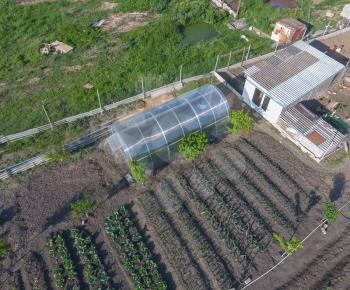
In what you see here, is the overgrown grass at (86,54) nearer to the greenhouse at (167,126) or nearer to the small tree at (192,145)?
the greenhouse at (167,126)

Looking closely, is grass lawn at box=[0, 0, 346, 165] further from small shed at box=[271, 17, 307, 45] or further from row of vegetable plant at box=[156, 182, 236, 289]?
row of vegetable plant at box=[156, 182, 236, 289]

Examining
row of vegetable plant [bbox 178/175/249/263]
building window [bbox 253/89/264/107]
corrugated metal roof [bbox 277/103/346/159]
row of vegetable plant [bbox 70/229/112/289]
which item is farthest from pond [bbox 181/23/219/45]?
row of vegetable plant [bbox 70/229/112/289]

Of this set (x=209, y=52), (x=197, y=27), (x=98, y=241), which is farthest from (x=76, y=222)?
(x=197, y=27)

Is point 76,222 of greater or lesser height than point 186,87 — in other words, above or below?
below

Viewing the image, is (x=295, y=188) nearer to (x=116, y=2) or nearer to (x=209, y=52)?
(x=209, y=52)

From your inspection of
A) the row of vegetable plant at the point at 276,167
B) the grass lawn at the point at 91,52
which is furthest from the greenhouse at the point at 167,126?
the grass lawn at the point at 91,52

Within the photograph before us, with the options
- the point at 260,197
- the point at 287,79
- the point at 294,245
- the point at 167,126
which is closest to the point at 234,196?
the point at 260,197
